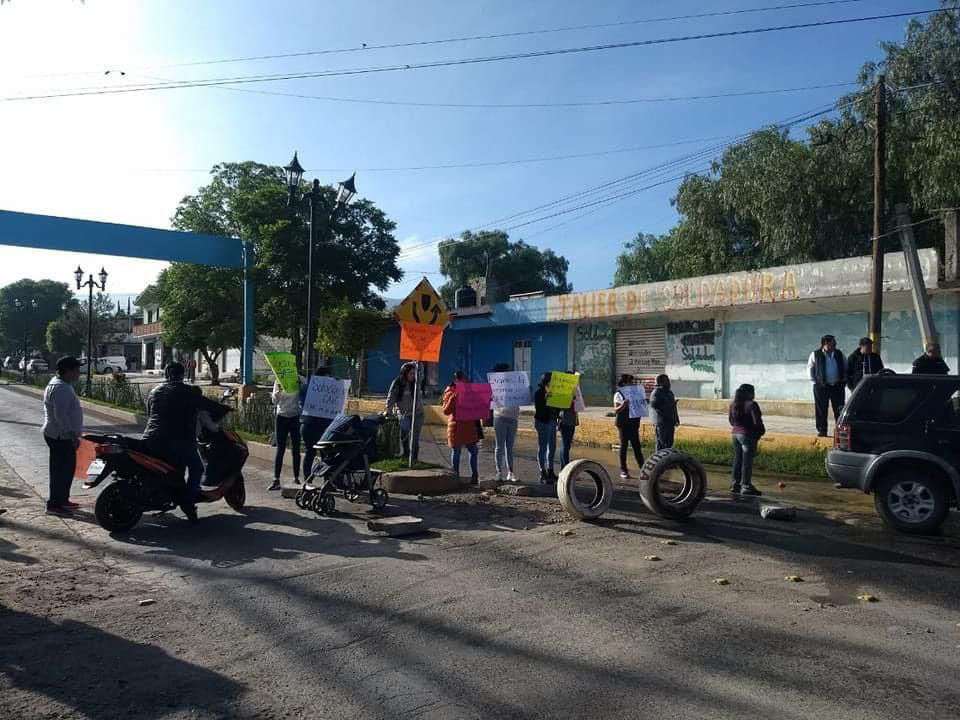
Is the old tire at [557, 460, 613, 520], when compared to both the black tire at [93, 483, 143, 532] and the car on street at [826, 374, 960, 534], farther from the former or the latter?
the black tire at [93, 483, 143, 532]

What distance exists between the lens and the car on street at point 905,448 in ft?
25.4

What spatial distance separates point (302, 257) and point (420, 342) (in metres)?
19.3

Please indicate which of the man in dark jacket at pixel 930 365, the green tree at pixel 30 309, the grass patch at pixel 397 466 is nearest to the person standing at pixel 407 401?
the grass patch at pixel 397 466

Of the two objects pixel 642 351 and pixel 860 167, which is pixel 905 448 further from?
pixel 860 167

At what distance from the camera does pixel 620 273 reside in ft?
161

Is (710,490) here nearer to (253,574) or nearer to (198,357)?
(253,574)

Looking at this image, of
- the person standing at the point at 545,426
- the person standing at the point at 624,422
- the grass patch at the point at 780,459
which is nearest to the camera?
the person standing at the point at 545,426

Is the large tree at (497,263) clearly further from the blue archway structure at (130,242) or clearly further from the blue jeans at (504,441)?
the blue jeans at (504,441)

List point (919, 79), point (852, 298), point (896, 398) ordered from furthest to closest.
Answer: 1. point (919, 79)
2. point (852, 298)
3. point (896, 398)

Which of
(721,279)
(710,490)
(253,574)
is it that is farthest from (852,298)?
(253,574)

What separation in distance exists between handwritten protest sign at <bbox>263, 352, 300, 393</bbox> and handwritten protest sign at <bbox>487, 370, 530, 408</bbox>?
8.82 feet

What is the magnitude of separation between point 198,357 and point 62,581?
5665 centimetres

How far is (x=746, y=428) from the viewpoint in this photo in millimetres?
9906

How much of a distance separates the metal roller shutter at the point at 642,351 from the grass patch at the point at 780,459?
1141cm
